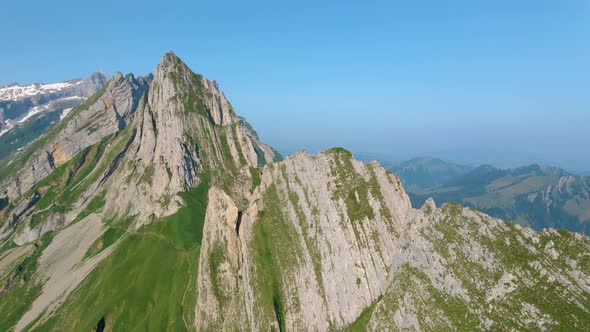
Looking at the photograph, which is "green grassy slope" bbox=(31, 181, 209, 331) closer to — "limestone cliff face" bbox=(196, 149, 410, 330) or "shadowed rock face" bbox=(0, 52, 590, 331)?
"shadowed rock face" bbox=(0, 52, 590, 331)

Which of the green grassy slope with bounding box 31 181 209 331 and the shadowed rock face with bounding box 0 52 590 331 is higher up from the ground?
the shadowed rock face with bounding box 0 52 590 331

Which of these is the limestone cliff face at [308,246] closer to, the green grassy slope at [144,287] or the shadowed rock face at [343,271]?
the shadowed rock face at [343,271]

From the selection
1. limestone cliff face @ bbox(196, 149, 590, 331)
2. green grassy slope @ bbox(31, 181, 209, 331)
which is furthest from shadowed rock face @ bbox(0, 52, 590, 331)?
green grassy slope @ bbox(31, 181, 209, 331)

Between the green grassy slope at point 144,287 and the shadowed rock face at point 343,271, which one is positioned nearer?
the shadowed rock face at point 343,271

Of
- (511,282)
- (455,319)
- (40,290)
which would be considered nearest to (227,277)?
(455,319)

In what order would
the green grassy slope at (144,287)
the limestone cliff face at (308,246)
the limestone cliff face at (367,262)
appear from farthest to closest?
the green grassy slope at (144,287), the limestone cliff face at (308,246), the limestone cliff face at (367,262)

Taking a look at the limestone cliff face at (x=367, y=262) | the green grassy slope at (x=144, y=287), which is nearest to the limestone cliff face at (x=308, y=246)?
the limestone cliff face at (x=367, y=262)

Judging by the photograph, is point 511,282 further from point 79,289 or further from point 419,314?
point 79,289

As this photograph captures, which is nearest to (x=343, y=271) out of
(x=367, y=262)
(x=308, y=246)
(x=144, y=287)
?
(x=367, y=262)

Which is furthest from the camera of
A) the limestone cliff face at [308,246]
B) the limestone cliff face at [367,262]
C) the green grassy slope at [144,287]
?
the green grassy slope at [144,287]

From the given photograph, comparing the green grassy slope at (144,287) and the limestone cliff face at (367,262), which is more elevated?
the limestone cliff face at (367,262)

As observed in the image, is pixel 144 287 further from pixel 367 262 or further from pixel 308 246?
pixel 367 262

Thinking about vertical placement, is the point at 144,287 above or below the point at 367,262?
below

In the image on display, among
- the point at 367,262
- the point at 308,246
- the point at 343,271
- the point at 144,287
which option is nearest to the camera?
the point at 367,262
